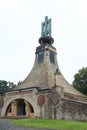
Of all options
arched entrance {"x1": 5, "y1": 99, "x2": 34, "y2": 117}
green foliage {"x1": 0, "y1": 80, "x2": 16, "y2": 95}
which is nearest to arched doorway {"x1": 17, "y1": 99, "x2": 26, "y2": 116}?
arched entrance {"x1": 5, "y1": 99, "x2": 34, "y2": 117}

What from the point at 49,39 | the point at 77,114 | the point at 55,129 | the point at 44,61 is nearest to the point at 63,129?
the point at 55,129

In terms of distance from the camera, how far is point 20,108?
1575 inches

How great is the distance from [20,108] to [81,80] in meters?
15.3

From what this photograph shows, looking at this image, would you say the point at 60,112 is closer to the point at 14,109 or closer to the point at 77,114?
the point at 77,114

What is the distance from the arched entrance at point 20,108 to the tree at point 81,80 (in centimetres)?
1365

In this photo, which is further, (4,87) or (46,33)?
(4,87)

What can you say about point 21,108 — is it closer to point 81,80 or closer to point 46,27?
point 46,27

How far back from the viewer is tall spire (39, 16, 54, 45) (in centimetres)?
4502

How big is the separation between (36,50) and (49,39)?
291 centimetres

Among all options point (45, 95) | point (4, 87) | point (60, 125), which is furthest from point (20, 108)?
point (4, 87)

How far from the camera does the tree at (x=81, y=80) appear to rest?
49.8 metres

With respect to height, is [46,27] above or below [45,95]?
above

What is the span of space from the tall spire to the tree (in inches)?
372

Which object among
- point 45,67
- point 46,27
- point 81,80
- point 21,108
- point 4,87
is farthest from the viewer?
point 4,87
